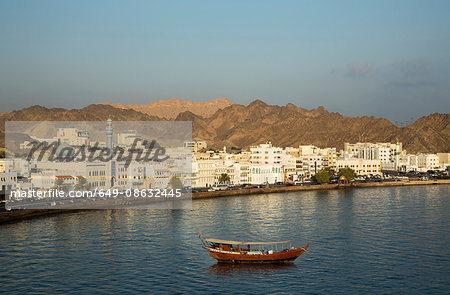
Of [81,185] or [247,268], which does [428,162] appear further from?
[247,268]

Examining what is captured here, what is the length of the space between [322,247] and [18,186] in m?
52.2

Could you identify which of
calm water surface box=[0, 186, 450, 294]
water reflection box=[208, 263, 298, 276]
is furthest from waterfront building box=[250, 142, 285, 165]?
water reflection box=[208, 263, 298, 276]

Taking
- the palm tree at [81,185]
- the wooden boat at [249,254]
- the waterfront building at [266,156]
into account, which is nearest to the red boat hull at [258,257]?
the wooden boat at [249,254]

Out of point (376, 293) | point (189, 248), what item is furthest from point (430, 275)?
point (189, 248)

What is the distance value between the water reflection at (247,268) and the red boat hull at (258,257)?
408 millimetres

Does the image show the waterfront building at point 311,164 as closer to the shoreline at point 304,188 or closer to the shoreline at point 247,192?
the shoreline at point 304,188

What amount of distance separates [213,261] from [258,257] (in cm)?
342

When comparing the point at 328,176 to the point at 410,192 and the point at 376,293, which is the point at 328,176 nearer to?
the point at 410,192

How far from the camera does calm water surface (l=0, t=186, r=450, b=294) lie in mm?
34281

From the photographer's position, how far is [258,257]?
4025 cm

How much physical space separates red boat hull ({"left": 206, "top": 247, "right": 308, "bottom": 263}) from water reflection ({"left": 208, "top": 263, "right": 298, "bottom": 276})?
408 mm

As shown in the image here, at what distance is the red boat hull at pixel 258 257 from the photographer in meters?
39.9

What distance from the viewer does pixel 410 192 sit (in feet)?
312

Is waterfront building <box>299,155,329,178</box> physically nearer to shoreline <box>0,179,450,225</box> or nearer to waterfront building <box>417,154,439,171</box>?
shoreline <box>0,179,450,225</box>
